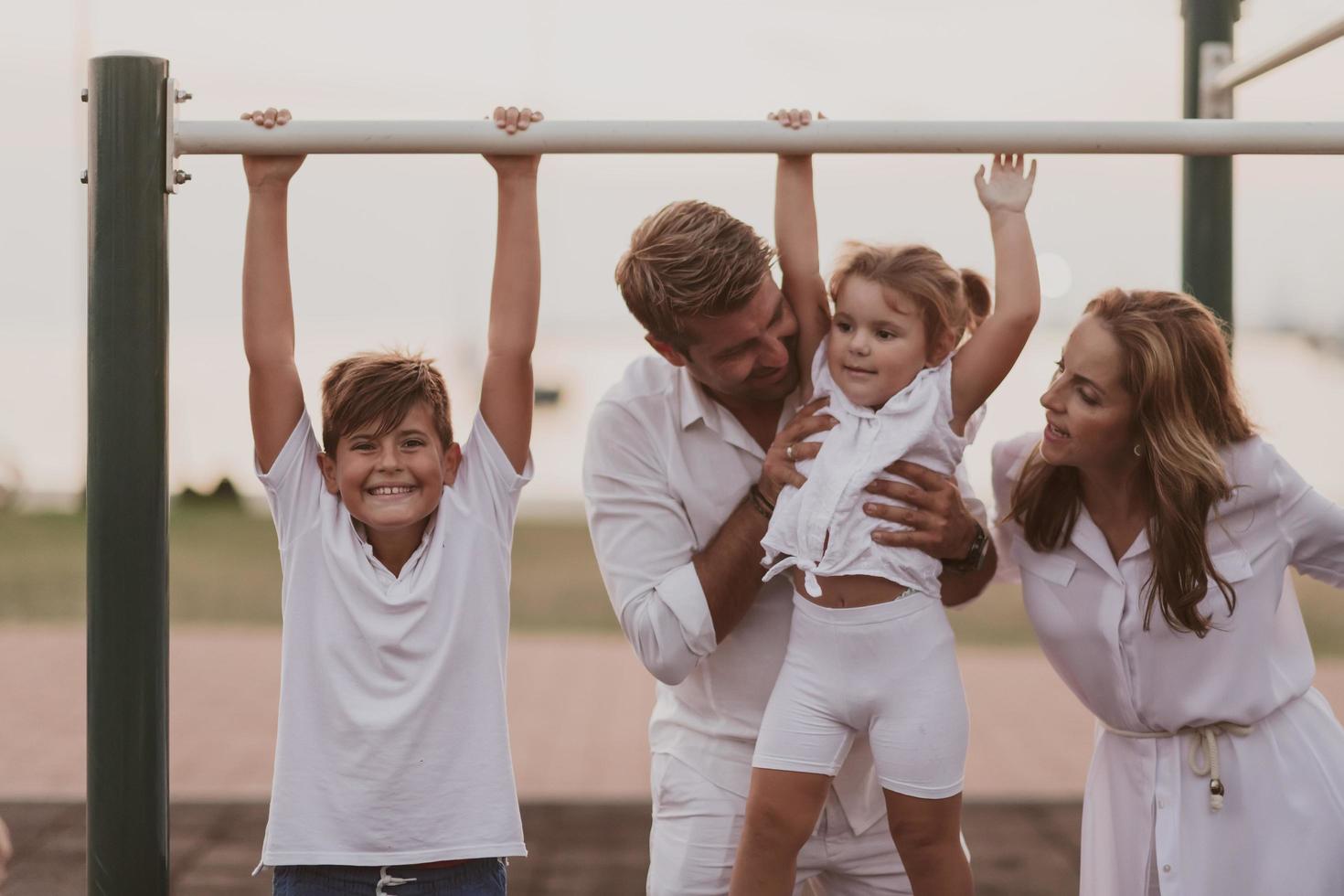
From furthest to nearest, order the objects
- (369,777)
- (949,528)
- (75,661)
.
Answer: (75,661)
(949,528)
(369,777)

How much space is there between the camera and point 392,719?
2.31 m

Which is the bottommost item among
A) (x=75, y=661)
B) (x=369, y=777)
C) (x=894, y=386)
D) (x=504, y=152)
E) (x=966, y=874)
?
(x=75, y=661)

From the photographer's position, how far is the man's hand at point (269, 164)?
234cm

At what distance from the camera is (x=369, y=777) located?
233 centimetres

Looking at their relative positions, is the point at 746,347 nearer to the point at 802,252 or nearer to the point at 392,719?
the point at 802,252

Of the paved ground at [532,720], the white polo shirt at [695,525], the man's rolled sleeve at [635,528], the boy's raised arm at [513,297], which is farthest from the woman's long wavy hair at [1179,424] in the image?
the paved ground at [532,720]

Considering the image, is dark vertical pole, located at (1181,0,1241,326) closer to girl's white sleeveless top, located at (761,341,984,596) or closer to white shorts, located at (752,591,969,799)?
girl's white sleeveless top, located at (761,341,984,596)

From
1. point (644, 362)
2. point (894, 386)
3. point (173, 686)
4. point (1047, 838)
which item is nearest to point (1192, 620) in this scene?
point (894, 386)

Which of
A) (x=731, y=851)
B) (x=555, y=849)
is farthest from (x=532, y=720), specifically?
(x=731, y=851)

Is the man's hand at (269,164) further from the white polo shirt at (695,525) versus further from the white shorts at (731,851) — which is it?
the white shorts at (731,851)

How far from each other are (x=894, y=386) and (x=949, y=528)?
25 centimetres

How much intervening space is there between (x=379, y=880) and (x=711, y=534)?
809 mm

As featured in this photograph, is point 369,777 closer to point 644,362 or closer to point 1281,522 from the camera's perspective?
point 644,362

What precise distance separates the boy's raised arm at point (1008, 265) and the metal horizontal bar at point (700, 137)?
5cm
